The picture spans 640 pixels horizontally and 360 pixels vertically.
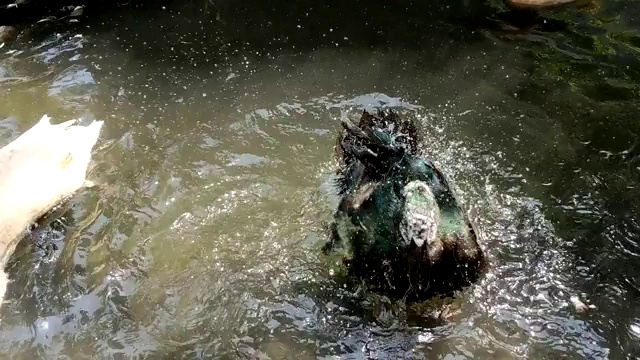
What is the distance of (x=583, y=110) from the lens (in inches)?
152

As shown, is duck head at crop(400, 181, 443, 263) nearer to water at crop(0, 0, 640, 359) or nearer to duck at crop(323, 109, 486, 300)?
duck at crop(323, 109, 486, 300)

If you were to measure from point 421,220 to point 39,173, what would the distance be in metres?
2.23

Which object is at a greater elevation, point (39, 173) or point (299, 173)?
point (39, 173)

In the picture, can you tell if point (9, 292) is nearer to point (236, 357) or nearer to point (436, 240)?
point (236, 357)

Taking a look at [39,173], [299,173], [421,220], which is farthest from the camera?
[299,173]

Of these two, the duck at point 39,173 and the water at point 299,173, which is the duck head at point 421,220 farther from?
the duck at point 39,173

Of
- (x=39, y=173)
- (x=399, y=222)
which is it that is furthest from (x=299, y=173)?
(x=39, y=173)

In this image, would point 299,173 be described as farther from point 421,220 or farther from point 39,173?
point 39,173

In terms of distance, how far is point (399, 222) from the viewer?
241 cm

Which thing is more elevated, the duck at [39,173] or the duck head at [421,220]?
the duck head at [421,220]

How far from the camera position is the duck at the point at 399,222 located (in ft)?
7.84

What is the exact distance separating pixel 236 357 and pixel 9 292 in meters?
1.21

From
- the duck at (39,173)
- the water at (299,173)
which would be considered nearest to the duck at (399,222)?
the water at (299,173)

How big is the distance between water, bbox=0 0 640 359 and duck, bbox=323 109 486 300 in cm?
24
